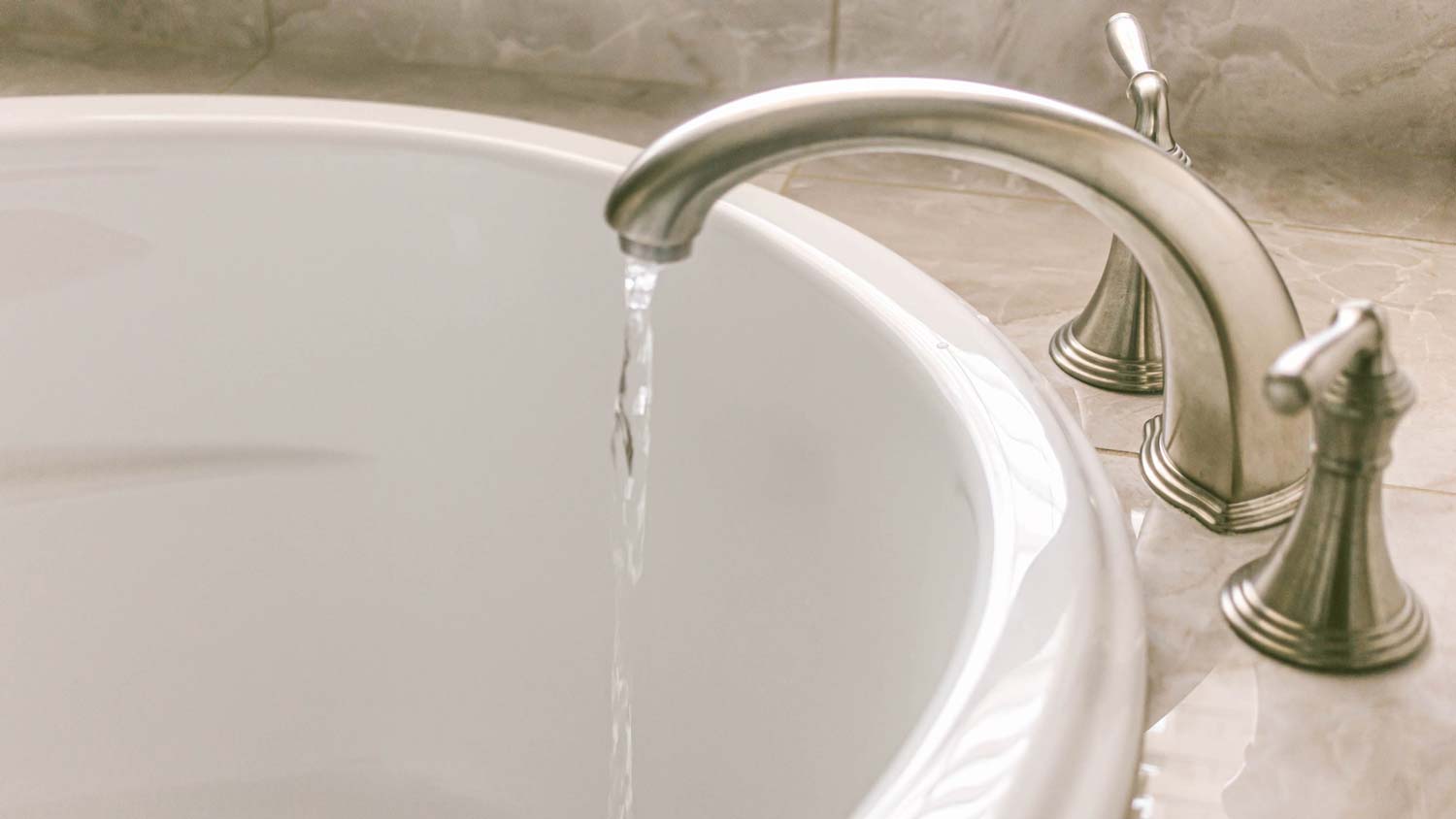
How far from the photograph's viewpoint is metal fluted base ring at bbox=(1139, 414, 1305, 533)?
25.3 inches

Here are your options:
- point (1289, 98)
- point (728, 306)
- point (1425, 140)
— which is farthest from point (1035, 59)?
point (728, 306)

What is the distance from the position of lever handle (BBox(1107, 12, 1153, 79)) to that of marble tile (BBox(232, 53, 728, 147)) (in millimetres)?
469

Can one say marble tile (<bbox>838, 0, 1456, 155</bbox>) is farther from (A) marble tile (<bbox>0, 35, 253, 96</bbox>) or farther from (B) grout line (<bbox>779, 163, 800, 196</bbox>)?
(A) marble tile (<bbox>0, 35, 253, 96</bbox>)

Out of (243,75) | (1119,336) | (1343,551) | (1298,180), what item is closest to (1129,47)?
(1119,336)

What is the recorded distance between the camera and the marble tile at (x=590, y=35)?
1.18m

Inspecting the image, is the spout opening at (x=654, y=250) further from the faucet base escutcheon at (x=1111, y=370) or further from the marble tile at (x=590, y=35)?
the marble tile at (x=590, y=35)

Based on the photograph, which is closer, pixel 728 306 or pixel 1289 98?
pixel 728 306

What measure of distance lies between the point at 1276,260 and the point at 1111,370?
0.24 metres

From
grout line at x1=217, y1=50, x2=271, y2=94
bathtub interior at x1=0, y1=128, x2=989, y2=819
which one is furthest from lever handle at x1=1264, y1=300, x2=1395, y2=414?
grout line at x1=217, y1=50, x2=271, y2=94

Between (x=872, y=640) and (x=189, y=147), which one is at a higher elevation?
(x=189, y=147)

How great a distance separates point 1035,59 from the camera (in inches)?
44.6

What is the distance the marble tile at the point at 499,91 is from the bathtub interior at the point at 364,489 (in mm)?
221

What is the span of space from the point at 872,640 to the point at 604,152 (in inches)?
14.8

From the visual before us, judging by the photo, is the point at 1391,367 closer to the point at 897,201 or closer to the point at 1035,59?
the point at 897,201
